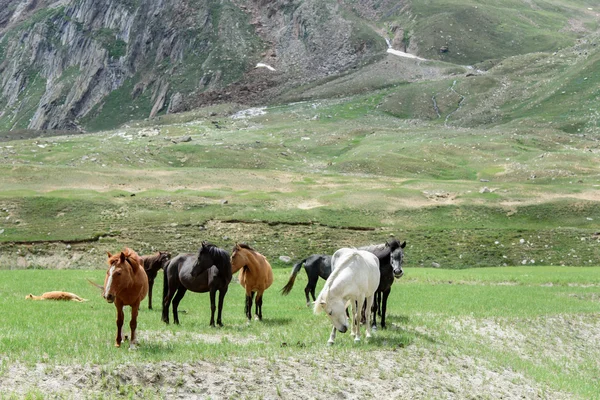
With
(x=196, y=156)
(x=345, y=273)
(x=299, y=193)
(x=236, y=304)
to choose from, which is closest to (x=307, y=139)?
(x=196, y=156)

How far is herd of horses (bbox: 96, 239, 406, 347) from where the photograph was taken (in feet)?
46.1

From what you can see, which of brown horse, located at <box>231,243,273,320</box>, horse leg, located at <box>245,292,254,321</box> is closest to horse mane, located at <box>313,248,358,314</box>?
horse leg, located at <box>245,292,254,321</box>

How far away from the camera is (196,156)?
97.8 metres

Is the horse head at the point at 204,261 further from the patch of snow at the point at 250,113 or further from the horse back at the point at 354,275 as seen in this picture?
the patch of snow at the point at 250,113

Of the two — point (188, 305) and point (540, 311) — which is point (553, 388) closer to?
point (540, 311)

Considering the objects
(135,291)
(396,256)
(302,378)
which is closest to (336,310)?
(302,378)

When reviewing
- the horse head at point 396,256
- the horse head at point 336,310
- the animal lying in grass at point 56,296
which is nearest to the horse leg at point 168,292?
the animal lying in grass at point 56,296

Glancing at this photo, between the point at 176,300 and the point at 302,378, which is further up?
the point at 176,300

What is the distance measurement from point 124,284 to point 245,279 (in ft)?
23.7

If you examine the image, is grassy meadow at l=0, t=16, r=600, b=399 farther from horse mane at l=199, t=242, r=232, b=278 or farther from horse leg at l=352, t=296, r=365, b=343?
horse mane at l=199, t=242, r=232, b=278

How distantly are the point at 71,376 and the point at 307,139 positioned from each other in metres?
114

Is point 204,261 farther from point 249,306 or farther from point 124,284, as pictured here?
point 124,284

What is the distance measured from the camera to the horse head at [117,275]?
1332 cm

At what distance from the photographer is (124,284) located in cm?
1380
